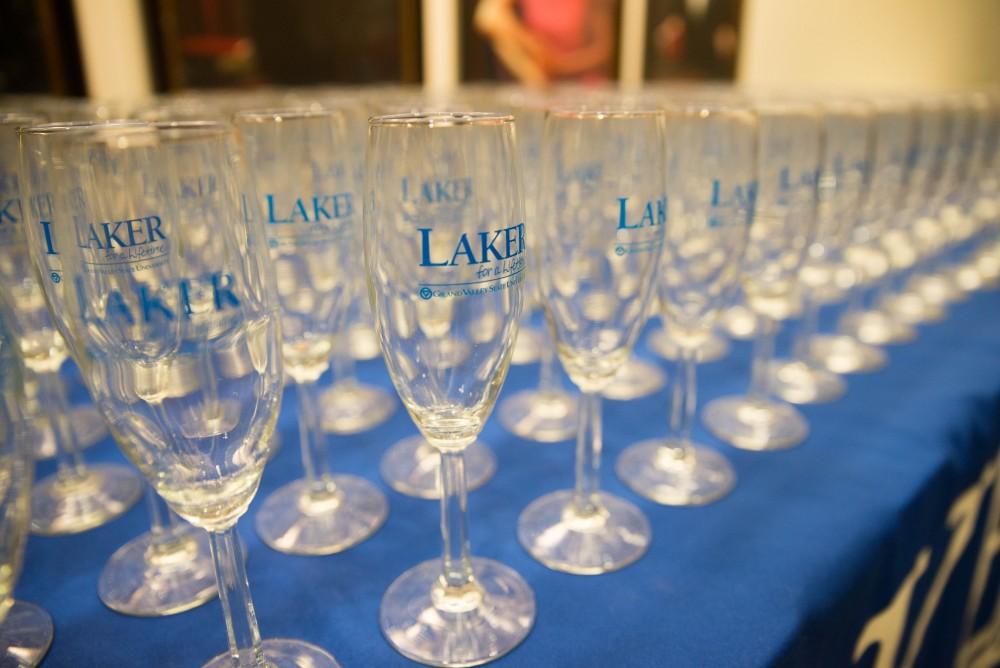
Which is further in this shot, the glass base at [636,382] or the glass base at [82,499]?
the glass base at [636,382]

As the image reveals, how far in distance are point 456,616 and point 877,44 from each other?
5139mm

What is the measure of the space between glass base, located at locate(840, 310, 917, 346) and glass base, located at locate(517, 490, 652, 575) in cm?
67

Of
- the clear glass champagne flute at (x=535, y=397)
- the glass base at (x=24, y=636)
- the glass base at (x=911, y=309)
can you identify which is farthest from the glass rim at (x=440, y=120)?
the glass base at (x=911, y=309)

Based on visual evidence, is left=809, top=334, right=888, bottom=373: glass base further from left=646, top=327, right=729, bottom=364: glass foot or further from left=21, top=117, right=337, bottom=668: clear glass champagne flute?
left=21, top=117, right=337, bottom=668: clear glass champagne flute

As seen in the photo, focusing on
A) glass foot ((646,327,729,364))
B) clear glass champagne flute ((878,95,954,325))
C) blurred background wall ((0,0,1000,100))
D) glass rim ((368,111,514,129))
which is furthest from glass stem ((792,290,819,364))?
blurred background wall ((0,0,1000,100))

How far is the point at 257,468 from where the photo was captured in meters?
0.43

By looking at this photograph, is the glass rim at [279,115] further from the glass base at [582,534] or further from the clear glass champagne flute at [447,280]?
the glass base at [582,534]

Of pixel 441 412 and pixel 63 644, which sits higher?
pixel 441 412

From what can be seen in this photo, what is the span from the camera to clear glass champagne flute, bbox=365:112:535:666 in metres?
0.42

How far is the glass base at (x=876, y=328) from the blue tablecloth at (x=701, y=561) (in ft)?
0.64

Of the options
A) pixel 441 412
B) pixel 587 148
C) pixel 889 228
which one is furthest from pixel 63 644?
pixel 889 228

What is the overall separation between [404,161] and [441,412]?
0.56ft

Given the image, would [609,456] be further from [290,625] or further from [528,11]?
[528,11]

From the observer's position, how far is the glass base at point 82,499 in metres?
0.64
